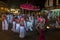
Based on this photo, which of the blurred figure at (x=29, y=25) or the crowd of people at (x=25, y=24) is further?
the blurred figure at (x=29, y=25)

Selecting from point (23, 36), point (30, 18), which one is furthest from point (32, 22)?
point (23, 36)

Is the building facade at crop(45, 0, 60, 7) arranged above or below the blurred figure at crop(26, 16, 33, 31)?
above

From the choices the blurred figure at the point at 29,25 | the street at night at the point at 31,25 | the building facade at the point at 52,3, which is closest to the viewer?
the street at night at the point at 31,25

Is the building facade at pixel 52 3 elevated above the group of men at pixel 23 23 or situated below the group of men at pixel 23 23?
above

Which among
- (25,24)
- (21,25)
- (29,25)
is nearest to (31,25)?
(29,25)

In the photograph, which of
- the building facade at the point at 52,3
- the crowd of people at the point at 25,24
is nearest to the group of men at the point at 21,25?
the crowd of people at the point at 25,24

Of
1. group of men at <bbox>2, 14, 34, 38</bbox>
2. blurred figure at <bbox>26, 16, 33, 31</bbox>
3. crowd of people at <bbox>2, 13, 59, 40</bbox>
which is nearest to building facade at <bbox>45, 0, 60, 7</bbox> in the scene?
group of men at <bbox>2, 14, 34, 38</bbox>

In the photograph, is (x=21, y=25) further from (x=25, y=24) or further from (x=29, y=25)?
(x=29, y=25)

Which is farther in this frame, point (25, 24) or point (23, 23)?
point (25, 24)

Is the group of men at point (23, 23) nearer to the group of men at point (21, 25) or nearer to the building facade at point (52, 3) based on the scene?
the group of men at point (21, 25)

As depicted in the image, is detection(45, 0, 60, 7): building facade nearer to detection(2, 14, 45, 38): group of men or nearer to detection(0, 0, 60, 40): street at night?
detection(0, 0, 60, 40): street at night

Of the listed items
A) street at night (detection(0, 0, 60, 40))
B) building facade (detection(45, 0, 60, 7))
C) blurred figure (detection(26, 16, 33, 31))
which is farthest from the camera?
building facade (detection(45, 0, 60, 7))

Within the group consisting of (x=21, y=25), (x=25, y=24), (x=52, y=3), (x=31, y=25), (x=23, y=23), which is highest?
(x=52, y=3)

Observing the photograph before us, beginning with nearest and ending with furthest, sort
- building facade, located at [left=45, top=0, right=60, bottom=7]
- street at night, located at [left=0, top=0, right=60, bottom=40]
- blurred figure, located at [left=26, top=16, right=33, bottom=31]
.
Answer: street at night, located at [left=0, top=0, right=60, bottom=40], blurred figure, located at [left=26, top=16, right=33, bottom=31], building facade, located at [left=45, top=0, right=60, bottom=7]
